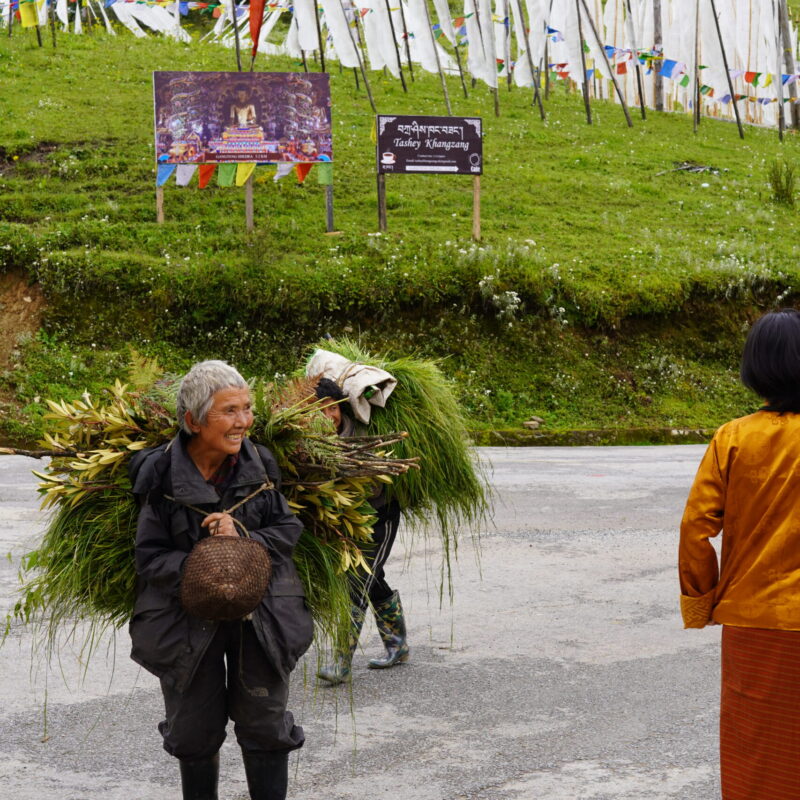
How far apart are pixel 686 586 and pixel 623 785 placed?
1.17 metres

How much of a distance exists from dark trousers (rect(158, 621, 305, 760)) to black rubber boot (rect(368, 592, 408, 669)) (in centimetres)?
193

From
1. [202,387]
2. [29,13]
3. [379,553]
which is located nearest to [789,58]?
[29,13]

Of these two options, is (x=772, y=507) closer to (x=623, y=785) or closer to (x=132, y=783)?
(x=623, y=785)

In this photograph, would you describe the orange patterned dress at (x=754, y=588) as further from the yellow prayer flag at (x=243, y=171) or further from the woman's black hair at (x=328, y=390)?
the yellow prayer flag at (x=243, y=171)

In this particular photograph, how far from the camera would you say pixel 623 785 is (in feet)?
13.6

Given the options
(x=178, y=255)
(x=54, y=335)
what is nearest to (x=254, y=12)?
(x=178, y=255)

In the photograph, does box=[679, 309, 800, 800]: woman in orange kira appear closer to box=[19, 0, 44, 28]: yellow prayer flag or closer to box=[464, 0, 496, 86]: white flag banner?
box=[19, 0, 44, 28]: yellow prayer flag

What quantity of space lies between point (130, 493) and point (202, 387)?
0.49 metres

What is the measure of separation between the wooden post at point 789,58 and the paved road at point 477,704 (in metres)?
28.4

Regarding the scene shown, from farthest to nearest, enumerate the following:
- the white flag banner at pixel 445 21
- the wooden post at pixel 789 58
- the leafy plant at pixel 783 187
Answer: the wooden post at pixel 789 58 → the white flag banner at pixel 445 21 → the leafy plant at pixel 783 187

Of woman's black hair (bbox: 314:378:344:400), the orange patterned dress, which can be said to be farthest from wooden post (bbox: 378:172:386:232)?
the orange patterned dress

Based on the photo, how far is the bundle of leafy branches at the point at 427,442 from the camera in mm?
5121

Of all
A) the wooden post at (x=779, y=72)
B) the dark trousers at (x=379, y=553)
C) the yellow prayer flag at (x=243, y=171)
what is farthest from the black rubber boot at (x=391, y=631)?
the wooden post at (x=779, y=72)

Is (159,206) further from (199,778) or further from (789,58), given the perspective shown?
(789,58)
